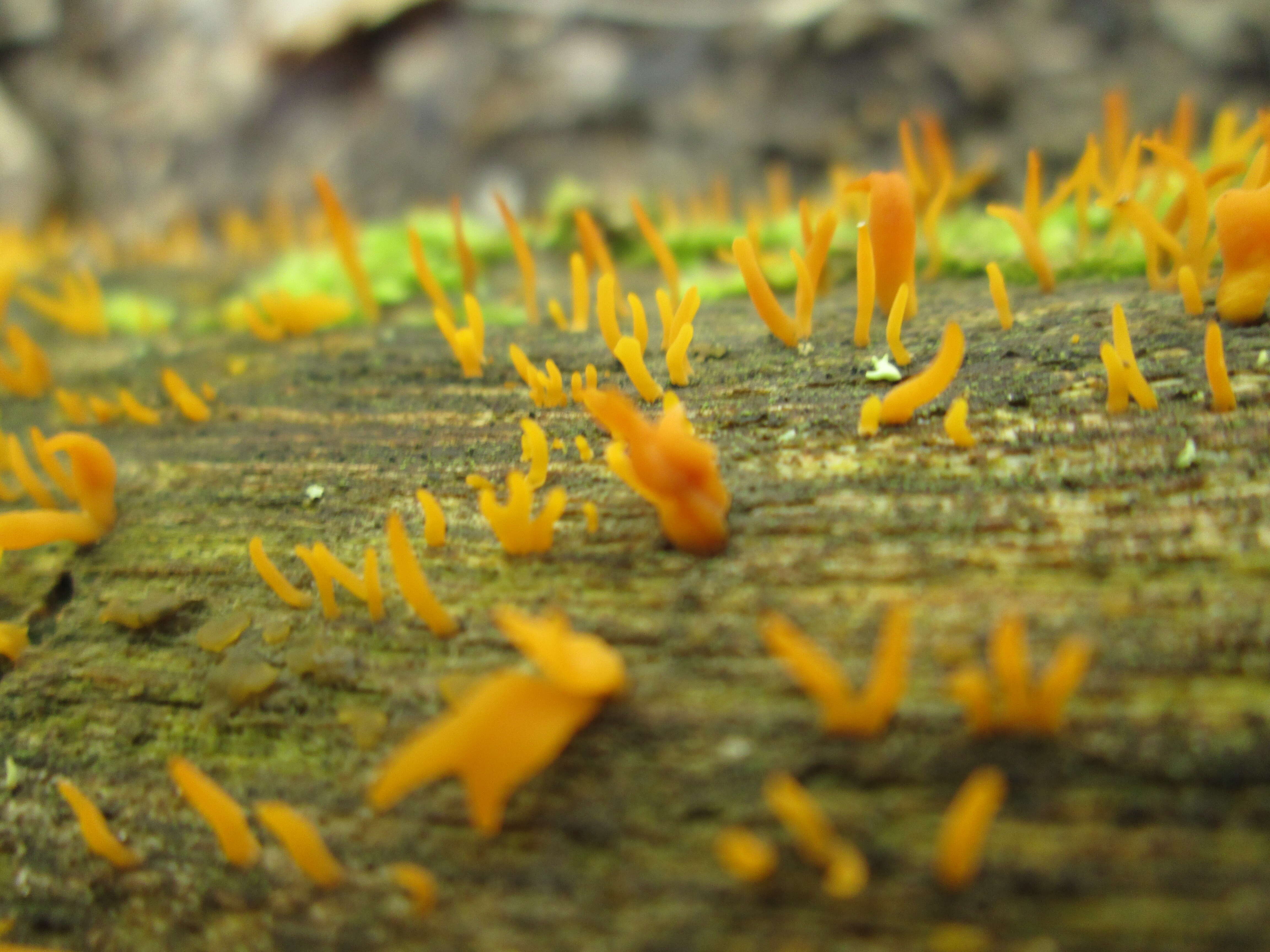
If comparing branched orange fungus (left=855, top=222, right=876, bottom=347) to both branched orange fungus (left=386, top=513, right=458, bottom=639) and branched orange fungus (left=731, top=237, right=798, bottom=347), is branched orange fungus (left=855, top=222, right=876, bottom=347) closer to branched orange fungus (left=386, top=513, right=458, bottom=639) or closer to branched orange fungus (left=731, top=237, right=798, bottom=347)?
branched orange fungus (left=731, top=237, right=798, bottom=347)

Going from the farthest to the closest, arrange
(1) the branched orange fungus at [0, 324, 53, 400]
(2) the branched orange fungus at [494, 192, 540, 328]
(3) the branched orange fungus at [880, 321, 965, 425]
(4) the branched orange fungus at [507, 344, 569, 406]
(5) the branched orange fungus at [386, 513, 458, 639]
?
(1) the branched orange fungus at [0, 324, 53, 400], (2) the branched orange fungus at [494, 192, 540, 328], (4) the branched orange fungus at [507, 344, 569, 406], (3) the branched orange fungus at [880, 321, 965, 425], (5) the branched orange fungus at [386, 513, 458, 639]

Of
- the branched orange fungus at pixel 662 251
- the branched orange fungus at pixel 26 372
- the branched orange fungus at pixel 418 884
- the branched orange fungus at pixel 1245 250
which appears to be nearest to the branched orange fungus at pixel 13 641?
the branched orange fungus at pixel 418 884

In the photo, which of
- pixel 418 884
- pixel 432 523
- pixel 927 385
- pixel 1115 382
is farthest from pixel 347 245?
pixel 1115 382

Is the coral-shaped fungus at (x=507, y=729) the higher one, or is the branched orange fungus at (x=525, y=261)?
the branched orange fungus at (x=525, y=261)

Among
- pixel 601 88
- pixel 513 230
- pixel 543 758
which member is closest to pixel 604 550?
pixel 543 758

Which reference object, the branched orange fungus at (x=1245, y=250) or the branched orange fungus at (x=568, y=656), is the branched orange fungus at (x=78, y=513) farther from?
the branched orange fungus at (x=1245, y=250)

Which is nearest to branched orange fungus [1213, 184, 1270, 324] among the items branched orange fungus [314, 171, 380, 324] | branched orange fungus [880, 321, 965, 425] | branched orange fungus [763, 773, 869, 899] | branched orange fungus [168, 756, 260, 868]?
branched orange fungus [880, 321, 965, 425]
